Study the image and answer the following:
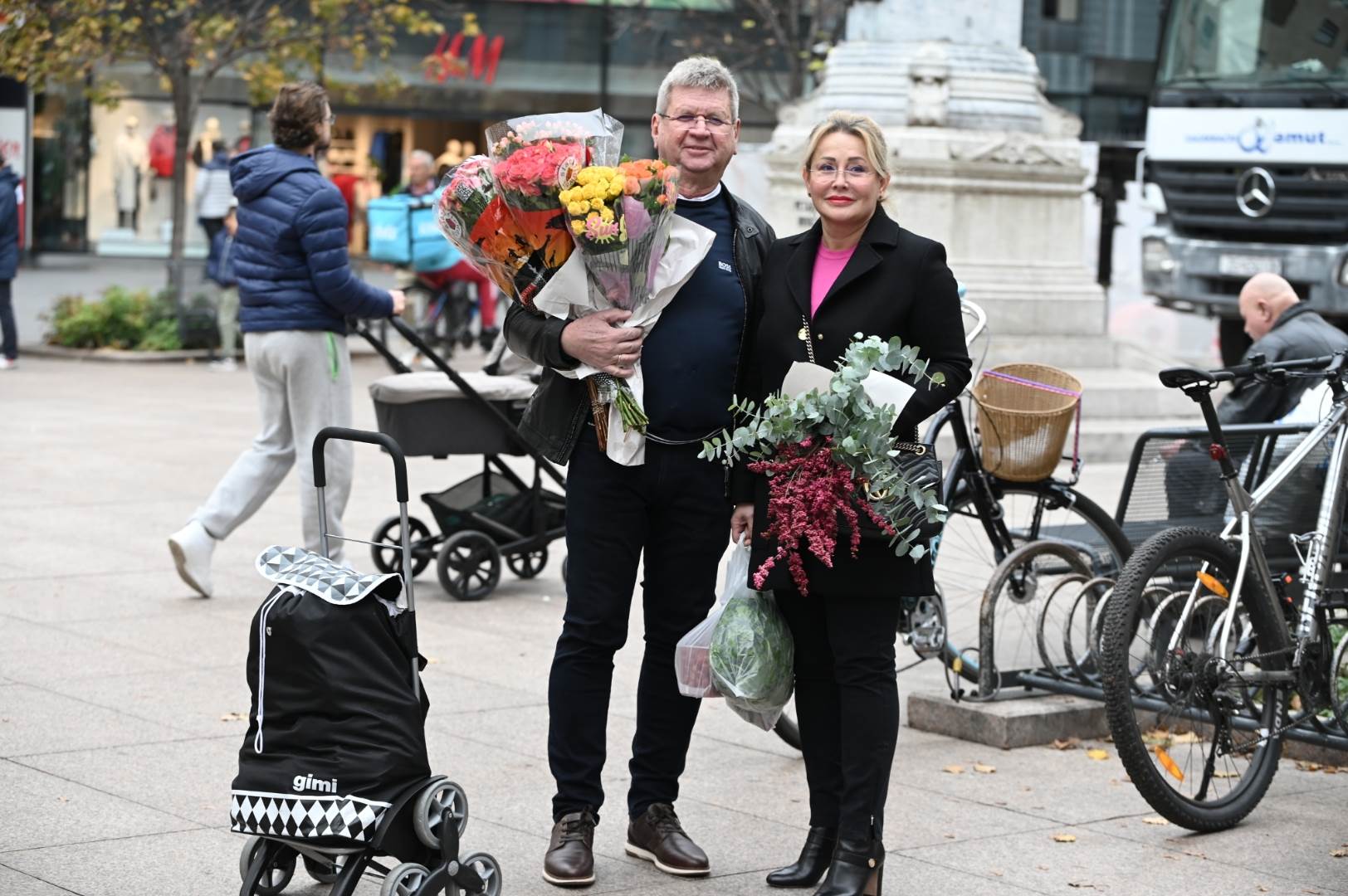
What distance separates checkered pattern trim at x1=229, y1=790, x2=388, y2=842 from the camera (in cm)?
423

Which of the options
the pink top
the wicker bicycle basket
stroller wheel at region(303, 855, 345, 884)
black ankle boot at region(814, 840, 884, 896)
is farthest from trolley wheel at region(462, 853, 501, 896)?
the wicker bicycle basket

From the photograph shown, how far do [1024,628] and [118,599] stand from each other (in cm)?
391

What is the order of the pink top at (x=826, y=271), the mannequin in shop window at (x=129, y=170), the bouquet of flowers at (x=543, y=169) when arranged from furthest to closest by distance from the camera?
1. the mannequin in shop window at (x=129, y=170)
2. the pink top at (x=826, y=271)
3. the bouquet of flowers at (x=543, y=169)

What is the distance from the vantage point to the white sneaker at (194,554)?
8469mm

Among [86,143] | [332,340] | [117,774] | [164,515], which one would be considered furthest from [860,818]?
[86,143]

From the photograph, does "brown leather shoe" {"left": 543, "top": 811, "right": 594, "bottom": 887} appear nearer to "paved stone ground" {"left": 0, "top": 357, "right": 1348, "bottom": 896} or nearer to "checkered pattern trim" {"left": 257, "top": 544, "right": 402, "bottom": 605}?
"paved stone ground" {"left": 0, "top": 357, "right": 1348, "bottom": 896}

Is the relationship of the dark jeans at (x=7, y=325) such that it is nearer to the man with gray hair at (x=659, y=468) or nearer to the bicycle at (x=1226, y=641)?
the man with gray hair at (x=659, y=468)

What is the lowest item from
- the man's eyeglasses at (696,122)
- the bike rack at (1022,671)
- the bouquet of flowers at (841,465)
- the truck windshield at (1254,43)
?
the bike rack at (1022,671)

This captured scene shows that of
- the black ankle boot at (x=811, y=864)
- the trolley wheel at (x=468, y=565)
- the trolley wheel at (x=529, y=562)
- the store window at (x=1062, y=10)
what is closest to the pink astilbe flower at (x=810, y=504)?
the black ankle boot at (x=811, y=864)

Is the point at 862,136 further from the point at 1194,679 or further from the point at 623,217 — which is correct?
the point at 1194,679

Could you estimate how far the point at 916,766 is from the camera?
20.7 ft

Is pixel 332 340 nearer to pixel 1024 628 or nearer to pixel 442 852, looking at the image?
pixel 1024 628

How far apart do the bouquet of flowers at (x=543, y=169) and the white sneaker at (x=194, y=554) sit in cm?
384

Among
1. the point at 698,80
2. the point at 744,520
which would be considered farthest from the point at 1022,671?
the point at 698,80
